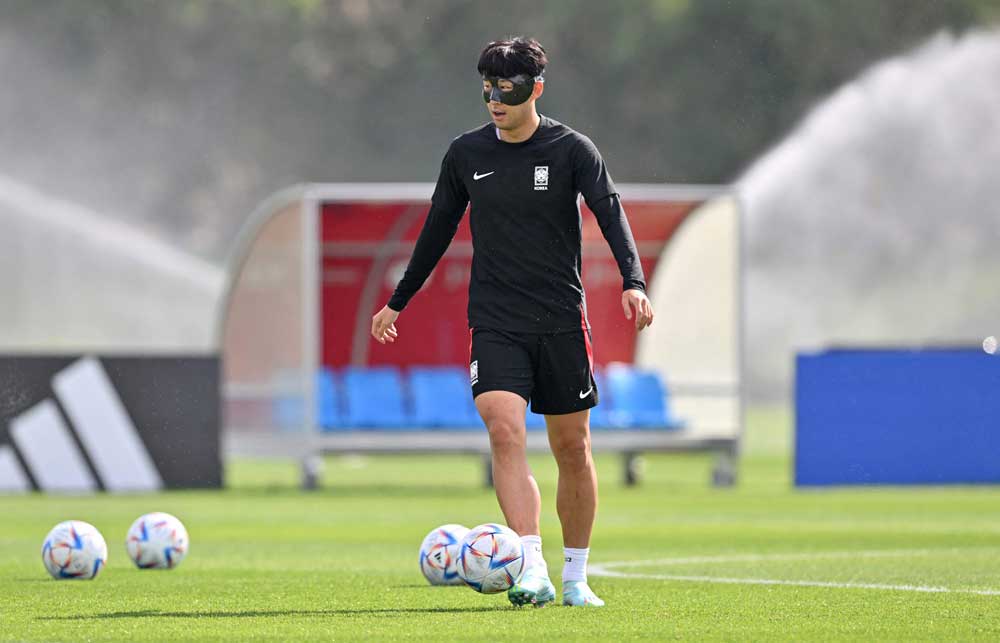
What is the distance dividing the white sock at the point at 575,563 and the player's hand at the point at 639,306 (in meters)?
1.05

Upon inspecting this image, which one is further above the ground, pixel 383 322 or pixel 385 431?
pixel 383 322

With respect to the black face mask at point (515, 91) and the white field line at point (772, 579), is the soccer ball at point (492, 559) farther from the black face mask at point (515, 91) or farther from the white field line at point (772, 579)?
the white field line at point (772, 579)

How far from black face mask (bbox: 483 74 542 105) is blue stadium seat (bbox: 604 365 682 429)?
14.6 meters

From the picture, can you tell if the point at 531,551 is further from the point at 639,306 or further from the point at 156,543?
the point at 156,543

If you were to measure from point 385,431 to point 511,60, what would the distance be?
13.8 meters

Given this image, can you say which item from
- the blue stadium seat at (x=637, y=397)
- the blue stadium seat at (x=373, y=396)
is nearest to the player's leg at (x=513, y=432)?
the blue stadium seat at (x=373, y=396)

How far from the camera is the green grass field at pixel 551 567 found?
8.82m

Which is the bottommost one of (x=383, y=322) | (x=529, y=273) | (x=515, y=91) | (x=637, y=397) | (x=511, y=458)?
(x=511, y=458)

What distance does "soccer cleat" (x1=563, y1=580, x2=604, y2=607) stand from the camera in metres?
9.59

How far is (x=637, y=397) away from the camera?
24.2 metres

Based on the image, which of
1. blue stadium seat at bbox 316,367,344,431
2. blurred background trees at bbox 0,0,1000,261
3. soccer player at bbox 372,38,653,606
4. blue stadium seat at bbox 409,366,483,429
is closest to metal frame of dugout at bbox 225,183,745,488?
blue stadium seat at bbox 316,367,344,431

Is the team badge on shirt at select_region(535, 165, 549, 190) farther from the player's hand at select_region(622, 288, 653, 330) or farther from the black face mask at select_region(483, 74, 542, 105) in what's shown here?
the player's hand at select_region(622, 288, 653, 330)

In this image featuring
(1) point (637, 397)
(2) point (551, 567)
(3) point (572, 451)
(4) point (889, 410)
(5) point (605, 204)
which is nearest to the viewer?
(5) point (605, 204)

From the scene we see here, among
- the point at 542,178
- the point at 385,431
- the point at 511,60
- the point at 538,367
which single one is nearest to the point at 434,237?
the point at 542,178
